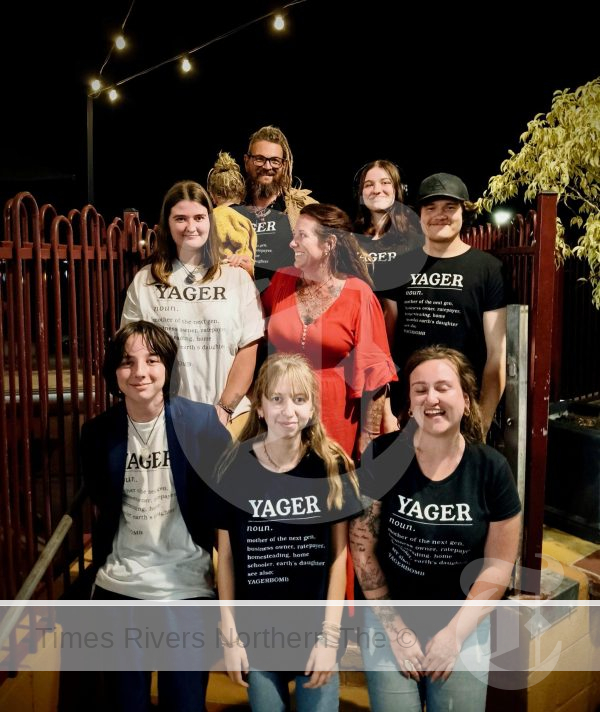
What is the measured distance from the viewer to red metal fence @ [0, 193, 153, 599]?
244 cm

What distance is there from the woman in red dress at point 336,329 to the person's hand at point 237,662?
2.92ft

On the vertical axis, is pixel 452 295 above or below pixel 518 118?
below

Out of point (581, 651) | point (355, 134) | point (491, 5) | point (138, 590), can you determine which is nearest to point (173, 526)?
point (138, 590)

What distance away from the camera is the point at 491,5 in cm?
771

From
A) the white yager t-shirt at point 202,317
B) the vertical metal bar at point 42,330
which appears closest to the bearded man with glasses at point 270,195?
the white yager t-shirt at point 202,317

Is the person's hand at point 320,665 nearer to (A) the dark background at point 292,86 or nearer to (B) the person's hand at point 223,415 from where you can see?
(B) the person's hand at point 223,415

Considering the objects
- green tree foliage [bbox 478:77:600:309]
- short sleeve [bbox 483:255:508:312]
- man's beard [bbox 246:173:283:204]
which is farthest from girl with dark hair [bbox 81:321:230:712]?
green tree foliage [bbox 478:77:600:309]

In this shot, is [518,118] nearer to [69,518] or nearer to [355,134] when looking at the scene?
[355,134]

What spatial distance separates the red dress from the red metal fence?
0.85 m

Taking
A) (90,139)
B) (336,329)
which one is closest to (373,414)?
(336,329)

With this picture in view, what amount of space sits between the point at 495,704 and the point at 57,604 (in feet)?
6.49

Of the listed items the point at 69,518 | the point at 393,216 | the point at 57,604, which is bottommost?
the point at 57,604

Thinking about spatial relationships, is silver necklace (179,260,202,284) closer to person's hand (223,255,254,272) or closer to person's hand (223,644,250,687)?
person's hand (223,255,254,272)

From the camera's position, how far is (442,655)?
2.21 metres
